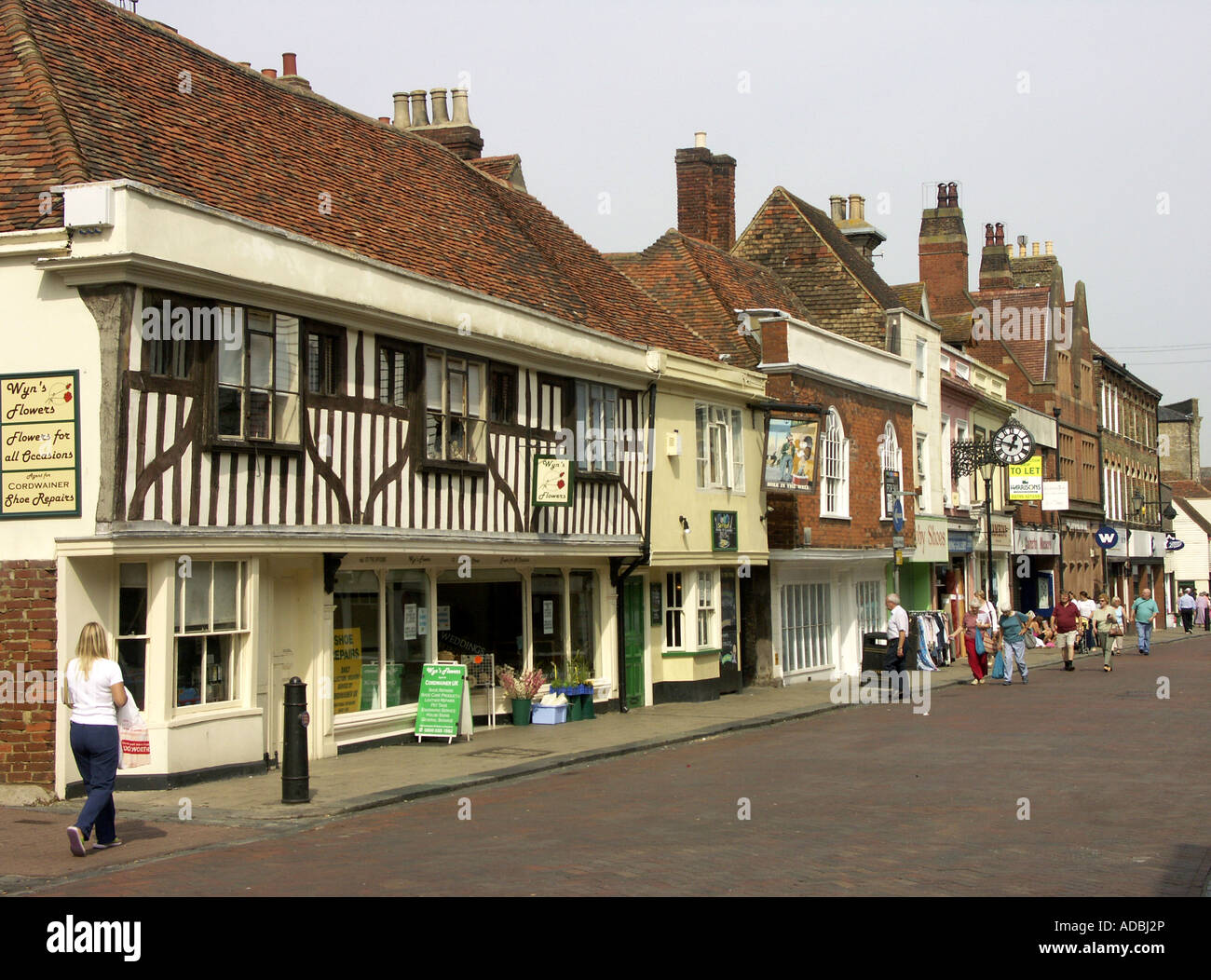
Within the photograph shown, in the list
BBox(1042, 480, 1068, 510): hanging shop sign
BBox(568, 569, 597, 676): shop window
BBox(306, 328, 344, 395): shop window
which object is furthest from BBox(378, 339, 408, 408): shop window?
BBox(1042, 480, 1068, 510): hanging shop sign

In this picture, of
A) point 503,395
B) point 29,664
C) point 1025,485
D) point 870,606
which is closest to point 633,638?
point 503,395

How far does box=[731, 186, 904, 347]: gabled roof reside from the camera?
36875 mm

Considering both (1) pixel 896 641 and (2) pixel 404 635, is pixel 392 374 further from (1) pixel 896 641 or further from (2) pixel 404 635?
(1) pixel 896 641

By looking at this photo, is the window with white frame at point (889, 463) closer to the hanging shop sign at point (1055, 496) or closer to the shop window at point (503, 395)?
the hanging shop sign at point (1055, 496)

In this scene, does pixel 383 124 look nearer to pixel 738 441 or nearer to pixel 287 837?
pixel 738 441

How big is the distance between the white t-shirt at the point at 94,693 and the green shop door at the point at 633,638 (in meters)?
13.7

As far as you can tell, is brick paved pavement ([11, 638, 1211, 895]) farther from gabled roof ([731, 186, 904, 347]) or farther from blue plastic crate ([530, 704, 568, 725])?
gabled roof ([731, 186, 904, 347])

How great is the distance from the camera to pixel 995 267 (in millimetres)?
63188

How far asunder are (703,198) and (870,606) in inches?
446

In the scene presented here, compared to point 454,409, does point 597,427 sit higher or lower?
higher

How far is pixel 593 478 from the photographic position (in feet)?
74.6

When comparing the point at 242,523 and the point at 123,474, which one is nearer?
the point at 123,474

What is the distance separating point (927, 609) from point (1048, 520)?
53.6 feet
